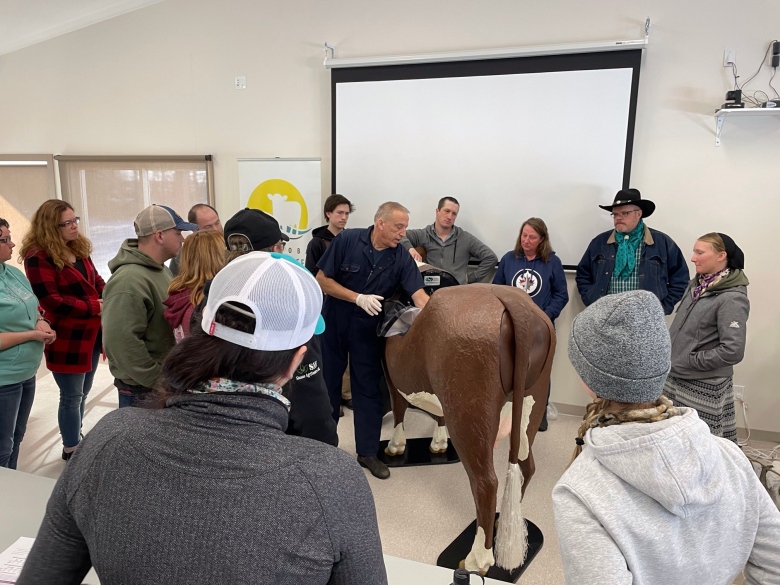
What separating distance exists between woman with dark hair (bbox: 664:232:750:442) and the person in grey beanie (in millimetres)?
1965

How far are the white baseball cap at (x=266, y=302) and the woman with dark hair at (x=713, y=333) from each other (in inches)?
101

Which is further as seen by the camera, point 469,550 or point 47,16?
point 47,16

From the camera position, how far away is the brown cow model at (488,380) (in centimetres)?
208

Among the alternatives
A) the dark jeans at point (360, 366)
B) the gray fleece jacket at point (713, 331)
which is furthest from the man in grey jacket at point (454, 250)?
the gray fleece jacket at point (713, 331)

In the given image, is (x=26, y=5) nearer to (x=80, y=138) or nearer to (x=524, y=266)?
(x=80, y=138)

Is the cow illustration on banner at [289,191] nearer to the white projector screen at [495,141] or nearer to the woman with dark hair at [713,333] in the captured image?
the white projector screen at [495,141]

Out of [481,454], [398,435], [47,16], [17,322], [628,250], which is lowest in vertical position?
[398,435]

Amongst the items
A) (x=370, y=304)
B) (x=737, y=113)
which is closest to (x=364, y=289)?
(x=370, y=304)

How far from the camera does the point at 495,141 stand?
3.91 meters

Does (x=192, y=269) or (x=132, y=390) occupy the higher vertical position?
(x=192, y=269)

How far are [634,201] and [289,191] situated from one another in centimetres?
256

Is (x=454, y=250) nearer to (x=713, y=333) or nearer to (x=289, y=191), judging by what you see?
(x=289, y=191)

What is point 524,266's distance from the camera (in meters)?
3.64

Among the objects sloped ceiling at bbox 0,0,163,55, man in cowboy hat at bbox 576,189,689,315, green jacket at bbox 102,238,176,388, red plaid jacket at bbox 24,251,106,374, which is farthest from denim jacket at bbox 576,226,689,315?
sloped ceiling at bbox 0,0,163,55
